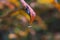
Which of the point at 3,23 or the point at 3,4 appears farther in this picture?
the point at 3,23

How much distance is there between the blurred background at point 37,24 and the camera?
4.55ft

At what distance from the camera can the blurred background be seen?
139cm

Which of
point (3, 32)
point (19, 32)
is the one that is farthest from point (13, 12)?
point (3, 32)

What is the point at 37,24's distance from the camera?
1.70 m

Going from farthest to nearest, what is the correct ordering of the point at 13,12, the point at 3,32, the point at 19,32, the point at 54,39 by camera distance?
the point at 54,39 < the point at 3,32 < the point at 19,32 < the point at 13,12

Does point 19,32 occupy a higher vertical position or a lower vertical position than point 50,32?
higher

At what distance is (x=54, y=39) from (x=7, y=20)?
56 centimetres

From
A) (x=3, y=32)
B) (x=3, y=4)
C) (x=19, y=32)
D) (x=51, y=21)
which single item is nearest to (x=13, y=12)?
(x=3, y=4)

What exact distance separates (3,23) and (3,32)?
19 centimetres

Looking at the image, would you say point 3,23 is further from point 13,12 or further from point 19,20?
point 13,12

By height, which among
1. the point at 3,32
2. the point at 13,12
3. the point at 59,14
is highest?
the point at 13,12

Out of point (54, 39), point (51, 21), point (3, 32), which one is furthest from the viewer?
point (51, 21)

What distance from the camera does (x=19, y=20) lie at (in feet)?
5.03

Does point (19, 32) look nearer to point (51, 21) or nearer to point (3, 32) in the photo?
point (3, 32)
